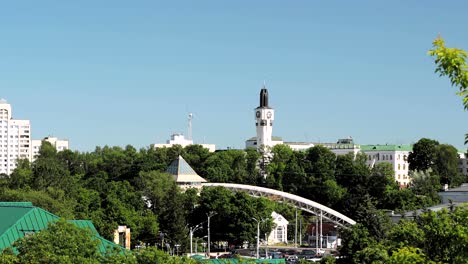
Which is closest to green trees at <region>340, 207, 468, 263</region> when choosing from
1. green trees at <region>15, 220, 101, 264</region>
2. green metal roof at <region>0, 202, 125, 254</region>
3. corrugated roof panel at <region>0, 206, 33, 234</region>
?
green trees at <region>15, 220, 101, 264</region>

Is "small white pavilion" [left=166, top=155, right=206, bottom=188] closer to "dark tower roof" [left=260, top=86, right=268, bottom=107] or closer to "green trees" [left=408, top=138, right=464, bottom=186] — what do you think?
"green trees" [left=408, top=138, right=464, bottom=186]

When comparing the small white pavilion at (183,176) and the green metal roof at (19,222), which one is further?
the small white pavilion at (183,176)

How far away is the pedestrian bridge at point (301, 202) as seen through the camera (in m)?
109

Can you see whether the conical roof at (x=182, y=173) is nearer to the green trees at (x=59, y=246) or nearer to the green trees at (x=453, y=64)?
the green trees at (x=59, y=246)

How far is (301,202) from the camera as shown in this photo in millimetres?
113875

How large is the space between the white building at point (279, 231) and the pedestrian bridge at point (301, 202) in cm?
339

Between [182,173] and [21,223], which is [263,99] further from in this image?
[21,223]

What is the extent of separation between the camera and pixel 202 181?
123000 millimetres

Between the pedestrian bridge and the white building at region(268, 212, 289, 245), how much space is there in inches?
133

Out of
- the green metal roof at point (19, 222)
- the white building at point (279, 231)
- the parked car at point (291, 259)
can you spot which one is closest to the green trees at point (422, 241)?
the parked car at point (291, 259)

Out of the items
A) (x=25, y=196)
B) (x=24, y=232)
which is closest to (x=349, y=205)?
(x=25, y=196)

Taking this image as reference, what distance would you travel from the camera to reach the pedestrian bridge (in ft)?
359

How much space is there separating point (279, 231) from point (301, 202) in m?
5.06

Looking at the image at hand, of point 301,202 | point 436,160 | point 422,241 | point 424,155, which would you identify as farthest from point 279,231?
point 422,241
